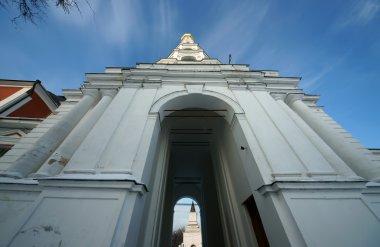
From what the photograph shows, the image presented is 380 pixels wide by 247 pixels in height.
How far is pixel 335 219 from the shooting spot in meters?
2.93

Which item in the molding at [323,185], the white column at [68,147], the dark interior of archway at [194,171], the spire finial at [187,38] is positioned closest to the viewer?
A: the molding at [323,185]

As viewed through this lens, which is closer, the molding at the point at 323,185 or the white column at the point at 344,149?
the molding at the point at 323,185

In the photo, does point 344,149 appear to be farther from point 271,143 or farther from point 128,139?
point 128,139

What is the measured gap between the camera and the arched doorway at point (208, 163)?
5.09 metres

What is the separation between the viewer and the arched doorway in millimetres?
5091

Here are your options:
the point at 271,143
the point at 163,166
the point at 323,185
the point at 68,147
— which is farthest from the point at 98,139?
the point at 323,185

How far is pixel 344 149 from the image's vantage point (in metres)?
4.64

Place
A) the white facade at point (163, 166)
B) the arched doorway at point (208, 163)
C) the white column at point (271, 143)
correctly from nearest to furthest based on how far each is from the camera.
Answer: the white facade at point (163, 166), the white column at point (271, 143), the arched doorway at point (208, 163)

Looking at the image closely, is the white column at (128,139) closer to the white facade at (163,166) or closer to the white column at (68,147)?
the white facade at (163,166)

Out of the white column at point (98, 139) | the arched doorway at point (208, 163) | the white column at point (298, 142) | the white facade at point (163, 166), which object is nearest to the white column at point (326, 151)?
the white facade at point (163, 166)

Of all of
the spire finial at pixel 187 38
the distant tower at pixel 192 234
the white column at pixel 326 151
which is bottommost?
the white column at pixel 326 151

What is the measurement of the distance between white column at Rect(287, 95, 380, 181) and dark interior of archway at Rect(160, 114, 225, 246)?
10.3ft

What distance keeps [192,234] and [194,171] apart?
23.5 metres

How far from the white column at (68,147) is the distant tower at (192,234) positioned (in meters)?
29.7
